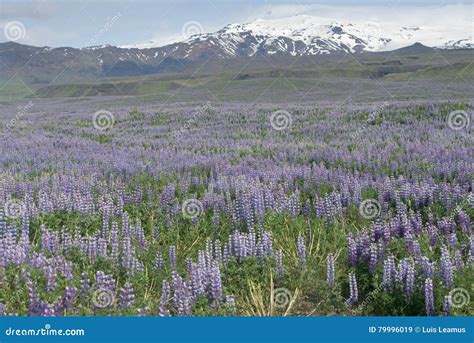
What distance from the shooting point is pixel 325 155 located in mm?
12383

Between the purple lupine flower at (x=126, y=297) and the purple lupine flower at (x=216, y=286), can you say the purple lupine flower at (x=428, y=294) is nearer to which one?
the purple lupine flower at (x=216, y=286)

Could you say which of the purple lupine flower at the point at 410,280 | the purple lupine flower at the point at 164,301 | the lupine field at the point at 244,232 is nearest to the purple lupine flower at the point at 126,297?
the lupine field at the point at 244,232

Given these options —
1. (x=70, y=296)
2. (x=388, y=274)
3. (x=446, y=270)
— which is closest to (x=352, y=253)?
(x=388, y=274)

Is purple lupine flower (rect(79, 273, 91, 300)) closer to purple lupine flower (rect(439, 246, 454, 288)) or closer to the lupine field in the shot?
the lupine field

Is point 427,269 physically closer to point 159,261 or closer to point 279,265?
point 279,265

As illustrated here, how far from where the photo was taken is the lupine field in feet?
18.5

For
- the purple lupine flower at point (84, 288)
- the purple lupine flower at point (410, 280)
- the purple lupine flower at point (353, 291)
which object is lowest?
the purple lupine flower at point (353, 291)

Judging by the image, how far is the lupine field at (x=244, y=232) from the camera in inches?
221

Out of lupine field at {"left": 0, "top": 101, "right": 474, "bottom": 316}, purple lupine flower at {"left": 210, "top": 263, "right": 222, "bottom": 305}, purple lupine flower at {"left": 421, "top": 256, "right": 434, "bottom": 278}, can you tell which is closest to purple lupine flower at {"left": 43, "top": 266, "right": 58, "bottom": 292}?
lupine field at {"left": 0, "top": 101, "right": 474, "bottom": 316}

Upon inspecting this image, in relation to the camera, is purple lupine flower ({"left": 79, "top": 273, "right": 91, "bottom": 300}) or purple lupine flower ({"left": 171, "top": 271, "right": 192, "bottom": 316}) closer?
purple lupine flower ({"left": 171, "top": 271, "right": 192, "bottom": 316})

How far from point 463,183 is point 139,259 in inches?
220

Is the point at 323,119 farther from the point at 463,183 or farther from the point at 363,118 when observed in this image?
the point at 463,183

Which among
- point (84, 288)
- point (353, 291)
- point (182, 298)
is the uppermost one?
point (84, 288)

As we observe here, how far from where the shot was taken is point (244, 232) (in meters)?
7.79
